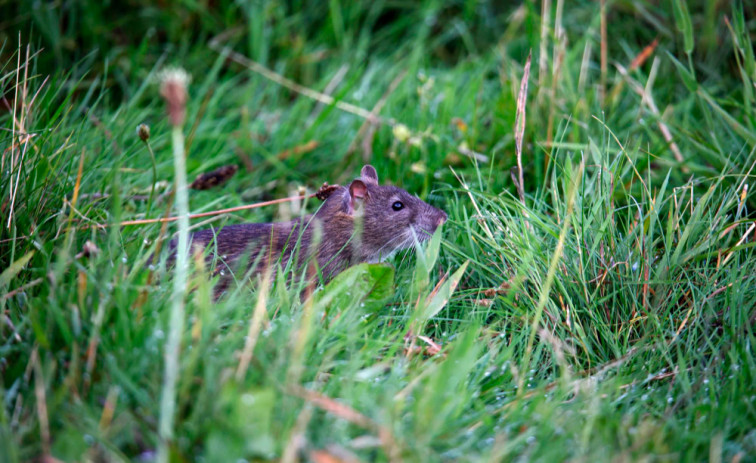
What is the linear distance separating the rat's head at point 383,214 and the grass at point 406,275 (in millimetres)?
162

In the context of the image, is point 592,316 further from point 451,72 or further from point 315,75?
point 315,75

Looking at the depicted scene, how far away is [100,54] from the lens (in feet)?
16.8

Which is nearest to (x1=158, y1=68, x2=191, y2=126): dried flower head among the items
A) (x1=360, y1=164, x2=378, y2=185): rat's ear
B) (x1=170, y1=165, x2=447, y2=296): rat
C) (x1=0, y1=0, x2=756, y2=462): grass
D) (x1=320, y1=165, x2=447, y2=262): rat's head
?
(x1=0, y1=0, x2=756, y2=462): grass

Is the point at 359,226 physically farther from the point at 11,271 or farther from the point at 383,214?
the point at 11,271

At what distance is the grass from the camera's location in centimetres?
197

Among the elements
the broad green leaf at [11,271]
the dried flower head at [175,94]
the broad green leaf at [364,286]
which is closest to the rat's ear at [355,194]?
the broad green leaf at [364,286]

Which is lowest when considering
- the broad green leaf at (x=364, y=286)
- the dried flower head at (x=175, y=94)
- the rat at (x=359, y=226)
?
the rat at (x=359, y=226)

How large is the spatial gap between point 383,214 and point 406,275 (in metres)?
0.63

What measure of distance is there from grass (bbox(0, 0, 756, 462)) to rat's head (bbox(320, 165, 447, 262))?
0.16m

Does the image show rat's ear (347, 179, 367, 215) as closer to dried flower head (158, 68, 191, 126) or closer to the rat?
the rat

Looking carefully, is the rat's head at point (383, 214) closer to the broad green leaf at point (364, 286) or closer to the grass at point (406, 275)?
the grass at point (406, 275)

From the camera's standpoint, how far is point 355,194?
3.76 meters

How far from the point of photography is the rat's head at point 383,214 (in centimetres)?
372

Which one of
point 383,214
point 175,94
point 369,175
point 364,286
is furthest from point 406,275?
point 175,94
